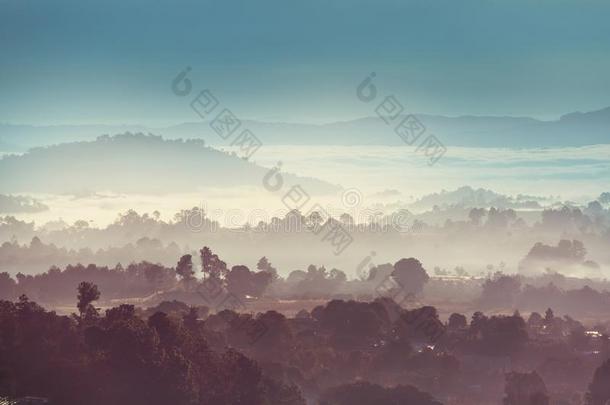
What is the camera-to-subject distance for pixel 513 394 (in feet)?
463

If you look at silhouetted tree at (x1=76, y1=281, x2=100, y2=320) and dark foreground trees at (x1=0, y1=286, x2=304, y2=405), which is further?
silhouetted tree at (x1=76, y1=281, x2=100, y2=320)

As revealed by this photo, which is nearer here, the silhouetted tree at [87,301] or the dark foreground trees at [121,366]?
the dark foreground trees at [121,366]

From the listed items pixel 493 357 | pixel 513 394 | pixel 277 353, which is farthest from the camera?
pixel 493 357

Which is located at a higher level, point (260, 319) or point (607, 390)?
point (260, 319)

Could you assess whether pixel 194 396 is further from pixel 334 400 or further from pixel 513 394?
pixel 513 394

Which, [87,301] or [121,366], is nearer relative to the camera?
[121,366]

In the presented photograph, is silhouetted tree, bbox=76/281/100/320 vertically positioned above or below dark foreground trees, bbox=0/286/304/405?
above

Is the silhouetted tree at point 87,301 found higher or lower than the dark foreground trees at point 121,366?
higher

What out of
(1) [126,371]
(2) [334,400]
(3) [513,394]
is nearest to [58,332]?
(1) [126,371]

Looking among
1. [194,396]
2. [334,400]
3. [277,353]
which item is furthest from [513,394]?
[194,396]

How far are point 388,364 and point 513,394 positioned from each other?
81.7ft

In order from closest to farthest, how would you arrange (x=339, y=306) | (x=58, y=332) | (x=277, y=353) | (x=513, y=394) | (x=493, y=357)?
(x=58, y=332), (x=513, y=394), (x=277, y=353), (x=493, y=357), (x=339, y=306)

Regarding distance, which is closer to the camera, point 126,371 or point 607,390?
point 126,371

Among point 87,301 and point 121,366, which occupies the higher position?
point 87,301
